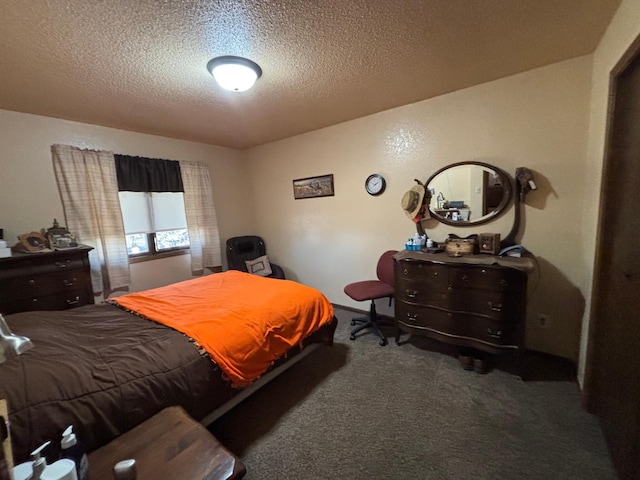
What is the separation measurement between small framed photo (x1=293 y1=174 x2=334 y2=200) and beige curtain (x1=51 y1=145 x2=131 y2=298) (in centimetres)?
217

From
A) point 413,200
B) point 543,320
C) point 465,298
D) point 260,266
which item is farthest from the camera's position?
point 260,266

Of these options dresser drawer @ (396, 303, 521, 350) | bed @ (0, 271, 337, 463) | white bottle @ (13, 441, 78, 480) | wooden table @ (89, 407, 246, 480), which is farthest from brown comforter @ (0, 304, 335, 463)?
dresser drawer @ (396, 303, 521, 350)

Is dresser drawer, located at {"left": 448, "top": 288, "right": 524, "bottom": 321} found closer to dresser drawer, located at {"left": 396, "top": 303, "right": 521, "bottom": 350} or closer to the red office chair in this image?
dresser drawer, located at {"left": 396, "top": 303, "right": 521, "bottom": 350}

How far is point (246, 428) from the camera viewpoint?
1.74 meters

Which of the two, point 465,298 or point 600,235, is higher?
point 600,235

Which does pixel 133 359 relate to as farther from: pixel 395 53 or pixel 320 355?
pixel 395 53

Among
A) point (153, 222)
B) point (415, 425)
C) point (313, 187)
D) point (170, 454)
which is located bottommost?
point (415, 425)

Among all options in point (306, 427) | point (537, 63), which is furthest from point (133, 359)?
point (537, 63)

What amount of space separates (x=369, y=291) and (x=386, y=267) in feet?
1.28

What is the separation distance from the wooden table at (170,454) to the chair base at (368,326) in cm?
191

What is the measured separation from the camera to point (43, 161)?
2.67 metres

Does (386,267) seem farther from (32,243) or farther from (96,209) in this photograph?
(32,243)

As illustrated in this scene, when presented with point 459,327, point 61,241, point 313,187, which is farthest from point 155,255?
point 459,327

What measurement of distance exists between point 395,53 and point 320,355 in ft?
8.33
